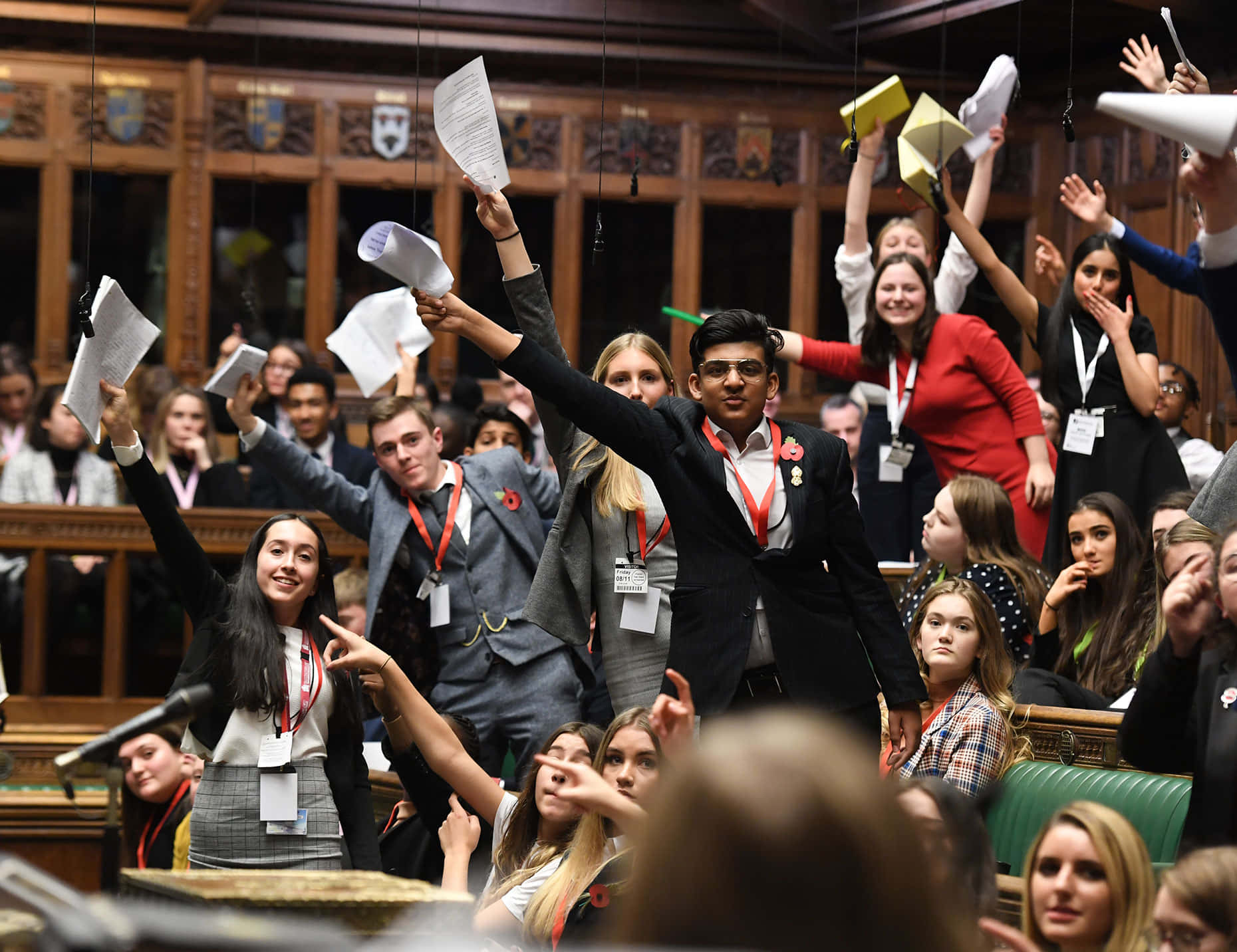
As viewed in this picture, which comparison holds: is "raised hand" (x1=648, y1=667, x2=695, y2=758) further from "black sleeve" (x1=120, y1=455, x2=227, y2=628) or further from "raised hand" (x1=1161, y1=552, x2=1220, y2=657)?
"black sleeve" (x1=120, y1=455, x2=227, y2=628)

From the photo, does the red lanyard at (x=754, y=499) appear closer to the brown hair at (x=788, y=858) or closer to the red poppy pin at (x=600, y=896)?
the red poppy pin at (x=600, y=896)

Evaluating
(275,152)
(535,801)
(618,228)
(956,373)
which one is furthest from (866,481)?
(275,152)

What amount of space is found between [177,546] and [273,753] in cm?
53

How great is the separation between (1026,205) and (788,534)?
21.4 feet

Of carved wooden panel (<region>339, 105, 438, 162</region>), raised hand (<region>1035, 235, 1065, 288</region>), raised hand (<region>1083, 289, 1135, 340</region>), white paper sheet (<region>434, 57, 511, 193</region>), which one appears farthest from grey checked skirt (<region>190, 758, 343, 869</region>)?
carved wooden panel (<region>339, 105, 438, 162</region>)

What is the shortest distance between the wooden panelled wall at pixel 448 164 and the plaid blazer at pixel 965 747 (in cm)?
522

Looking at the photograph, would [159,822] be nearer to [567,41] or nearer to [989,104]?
[989,104]

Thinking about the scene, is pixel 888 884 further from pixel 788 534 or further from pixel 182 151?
pixel 182 151

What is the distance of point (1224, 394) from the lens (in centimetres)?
799

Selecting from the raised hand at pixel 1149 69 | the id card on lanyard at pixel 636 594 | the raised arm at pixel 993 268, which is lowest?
the id card on lanyard at pixel 636 594

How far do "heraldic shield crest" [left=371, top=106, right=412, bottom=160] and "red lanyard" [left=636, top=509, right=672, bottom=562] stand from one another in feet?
19.0

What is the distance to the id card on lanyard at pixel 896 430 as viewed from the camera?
517 cm

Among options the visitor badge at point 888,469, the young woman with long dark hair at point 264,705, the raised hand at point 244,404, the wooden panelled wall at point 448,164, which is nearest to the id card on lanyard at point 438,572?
the raised hand at point 244,404

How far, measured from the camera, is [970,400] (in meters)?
5.19
